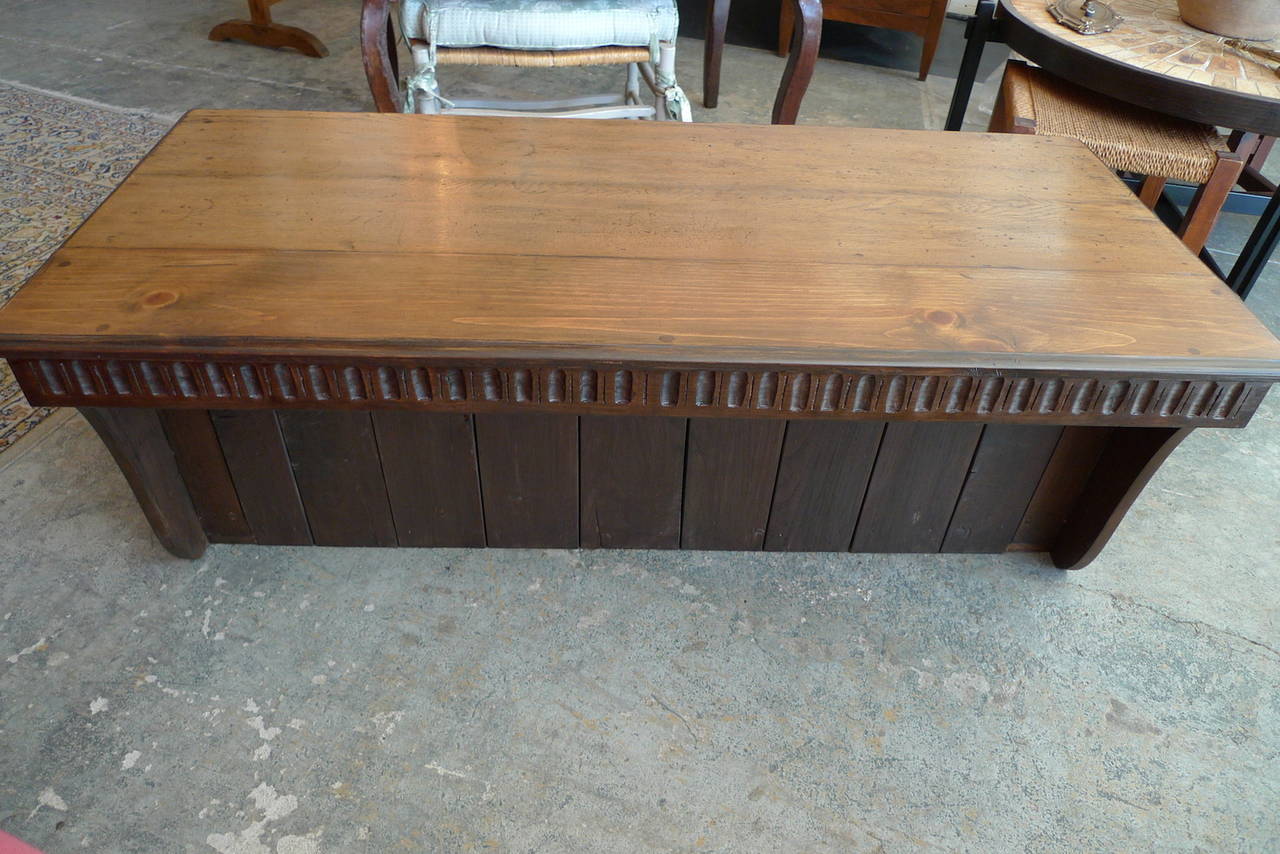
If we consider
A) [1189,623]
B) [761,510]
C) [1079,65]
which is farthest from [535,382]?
[1079,65]

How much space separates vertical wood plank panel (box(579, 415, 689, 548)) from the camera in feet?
3.57

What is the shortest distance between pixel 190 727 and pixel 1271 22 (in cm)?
216

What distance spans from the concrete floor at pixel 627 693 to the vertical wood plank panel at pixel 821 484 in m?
0.04

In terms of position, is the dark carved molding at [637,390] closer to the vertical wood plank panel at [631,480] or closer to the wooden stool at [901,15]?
the vertical wood plank panel at [631,480]

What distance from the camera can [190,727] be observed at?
101 cm

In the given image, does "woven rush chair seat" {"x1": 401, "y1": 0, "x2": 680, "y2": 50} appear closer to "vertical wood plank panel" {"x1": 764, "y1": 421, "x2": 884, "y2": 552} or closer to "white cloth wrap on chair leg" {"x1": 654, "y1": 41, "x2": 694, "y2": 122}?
"white cloth wrap on chair leg" {"x1": 654, "y1": 41, "x2": 694, "y2": 122}

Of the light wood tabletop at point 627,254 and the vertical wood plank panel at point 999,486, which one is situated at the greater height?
the light wood tabletop at point 627,254

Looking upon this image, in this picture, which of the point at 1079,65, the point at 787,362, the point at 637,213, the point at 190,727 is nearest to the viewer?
the point at 787,362

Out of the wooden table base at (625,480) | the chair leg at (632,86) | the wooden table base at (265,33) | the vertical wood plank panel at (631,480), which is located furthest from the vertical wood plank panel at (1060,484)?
the wooden table base at (265,33)

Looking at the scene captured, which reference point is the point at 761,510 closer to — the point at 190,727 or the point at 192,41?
the point at 190,727

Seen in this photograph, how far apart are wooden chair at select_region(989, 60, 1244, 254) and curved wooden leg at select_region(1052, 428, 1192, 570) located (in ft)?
2.30

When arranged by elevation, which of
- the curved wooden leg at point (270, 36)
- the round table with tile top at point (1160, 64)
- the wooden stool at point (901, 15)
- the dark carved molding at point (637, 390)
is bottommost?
the curved wooden leg at point (270, 36)

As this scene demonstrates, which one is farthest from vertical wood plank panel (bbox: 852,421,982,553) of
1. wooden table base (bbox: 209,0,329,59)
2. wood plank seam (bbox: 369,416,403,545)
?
wooden table base (bbox: 209,0,329,59)

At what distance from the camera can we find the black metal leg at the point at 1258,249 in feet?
5.49
